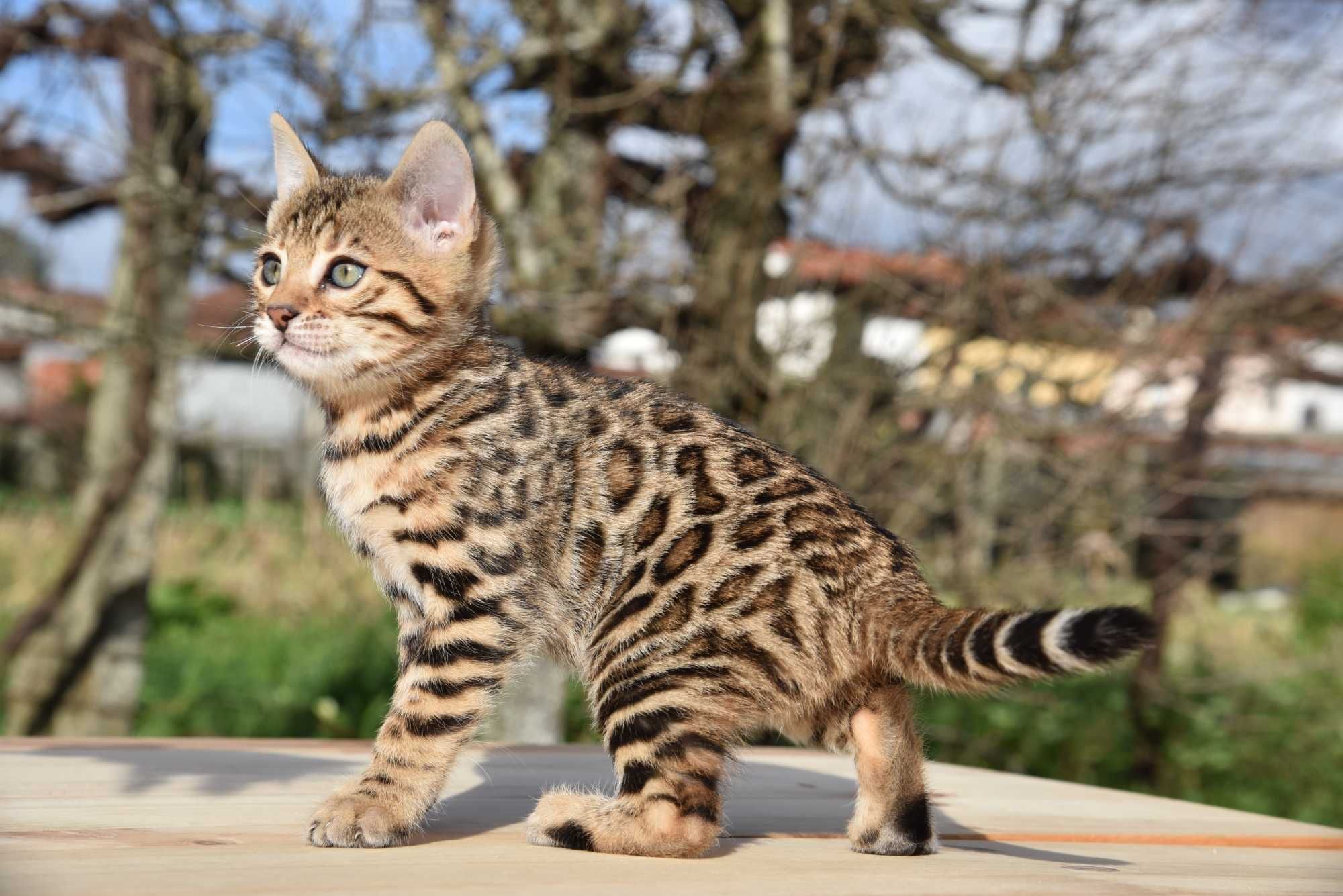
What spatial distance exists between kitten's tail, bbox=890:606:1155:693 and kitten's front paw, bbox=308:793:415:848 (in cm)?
96

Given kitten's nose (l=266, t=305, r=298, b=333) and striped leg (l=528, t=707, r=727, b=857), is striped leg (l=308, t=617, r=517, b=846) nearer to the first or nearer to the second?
striped leg (l=528, t=707, r=727, b=857)

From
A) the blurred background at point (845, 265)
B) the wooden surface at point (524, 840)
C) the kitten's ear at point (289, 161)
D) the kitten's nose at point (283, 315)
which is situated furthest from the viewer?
the blurred background at point (845, 265)

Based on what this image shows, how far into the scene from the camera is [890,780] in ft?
7.89

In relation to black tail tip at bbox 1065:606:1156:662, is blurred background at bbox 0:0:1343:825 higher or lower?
higher

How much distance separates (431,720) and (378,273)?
916mm

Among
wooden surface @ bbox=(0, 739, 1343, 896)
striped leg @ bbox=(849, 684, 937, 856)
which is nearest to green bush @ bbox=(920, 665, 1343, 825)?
wooden surface @ bbox=(0, 739, 1343, 896)

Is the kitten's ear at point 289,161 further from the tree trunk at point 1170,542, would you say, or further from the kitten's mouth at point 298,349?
the tree trunk at point 1170,542

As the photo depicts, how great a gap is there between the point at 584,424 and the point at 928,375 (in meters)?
3.15

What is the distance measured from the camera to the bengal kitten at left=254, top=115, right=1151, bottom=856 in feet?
7.44

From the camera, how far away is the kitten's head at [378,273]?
2508 mm

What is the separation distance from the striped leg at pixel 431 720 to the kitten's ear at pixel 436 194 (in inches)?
33.8

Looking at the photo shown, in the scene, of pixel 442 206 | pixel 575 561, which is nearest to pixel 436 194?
pixel 442 206

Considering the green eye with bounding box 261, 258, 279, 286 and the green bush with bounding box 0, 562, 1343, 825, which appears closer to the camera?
the green eye with bounding box 261, 258, 279, 286

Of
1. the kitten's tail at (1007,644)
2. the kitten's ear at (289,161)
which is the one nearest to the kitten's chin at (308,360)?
the kitten's ear at (289,161)
